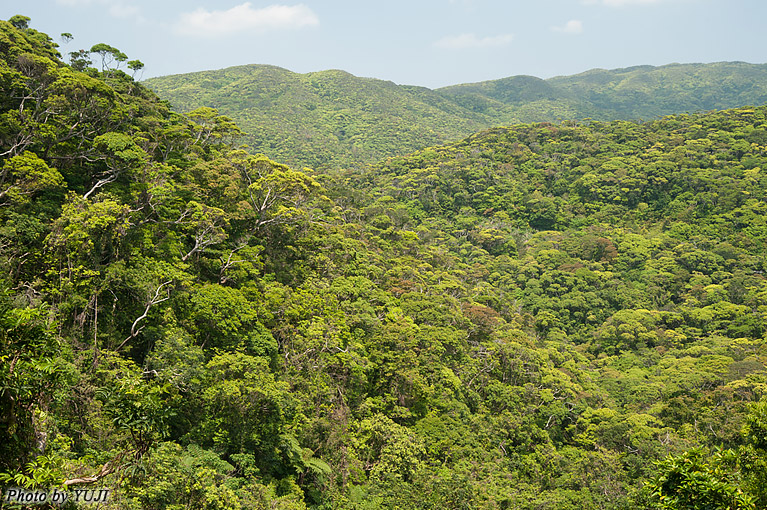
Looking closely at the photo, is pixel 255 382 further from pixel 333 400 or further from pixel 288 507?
pixel 333 400

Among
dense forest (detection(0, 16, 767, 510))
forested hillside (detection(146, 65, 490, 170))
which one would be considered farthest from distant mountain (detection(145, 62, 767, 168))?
dense forest (detection(0, 16, 767, 510))

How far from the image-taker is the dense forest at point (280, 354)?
872 centimetres

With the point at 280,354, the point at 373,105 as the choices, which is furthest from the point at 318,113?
the point at 280,354

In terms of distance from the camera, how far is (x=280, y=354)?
57.9 feet

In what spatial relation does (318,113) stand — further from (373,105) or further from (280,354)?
(280,354)

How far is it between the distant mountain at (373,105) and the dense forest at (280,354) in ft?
134

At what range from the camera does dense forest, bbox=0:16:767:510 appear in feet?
28.6

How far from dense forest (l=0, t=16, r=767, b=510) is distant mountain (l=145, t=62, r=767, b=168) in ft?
134

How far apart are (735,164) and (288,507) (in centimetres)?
6653

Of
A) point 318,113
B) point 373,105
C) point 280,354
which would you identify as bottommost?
point 280,354

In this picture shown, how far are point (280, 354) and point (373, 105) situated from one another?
107131 mm

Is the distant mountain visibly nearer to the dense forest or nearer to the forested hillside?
the forested hillside

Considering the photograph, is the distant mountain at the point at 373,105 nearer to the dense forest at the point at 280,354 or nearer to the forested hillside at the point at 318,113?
the forested hillside at the point at 318,113

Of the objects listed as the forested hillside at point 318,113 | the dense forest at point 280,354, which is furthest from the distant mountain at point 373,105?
the dense forest at point 280,354
